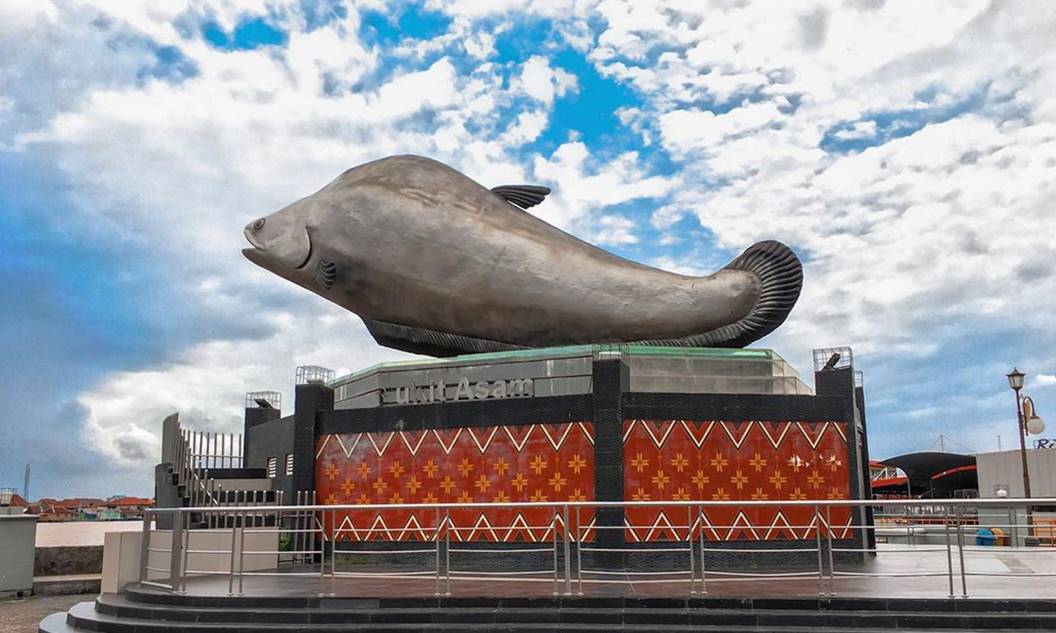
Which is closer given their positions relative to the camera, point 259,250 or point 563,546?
point 563,546

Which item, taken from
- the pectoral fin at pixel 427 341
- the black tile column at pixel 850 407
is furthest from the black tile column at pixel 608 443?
the black tile column at pixel 850 407

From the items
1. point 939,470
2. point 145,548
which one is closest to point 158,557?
point 145,548

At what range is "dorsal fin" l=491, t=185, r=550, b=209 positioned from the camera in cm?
1792

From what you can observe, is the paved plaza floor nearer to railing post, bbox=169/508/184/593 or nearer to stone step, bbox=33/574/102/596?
railing post, bbox=169/508/184/593

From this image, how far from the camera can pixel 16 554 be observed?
1656cm

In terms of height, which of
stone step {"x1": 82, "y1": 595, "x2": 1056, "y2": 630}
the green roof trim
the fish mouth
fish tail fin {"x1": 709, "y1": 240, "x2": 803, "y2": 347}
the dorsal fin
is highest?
the dorsal fin

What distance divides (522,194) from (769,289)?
506cm

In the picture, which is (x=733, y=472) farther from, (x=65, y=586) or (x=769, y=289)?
(x=65, y=586)

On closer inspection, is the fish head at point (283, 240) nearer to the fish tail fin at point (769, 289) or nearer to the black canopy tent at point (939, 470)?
the fish tail fin at point (769, 289)

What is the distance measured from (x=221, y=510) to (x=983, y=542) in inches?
769

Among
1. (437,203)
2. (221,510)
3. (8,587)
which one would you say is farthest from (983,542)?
(8,587)

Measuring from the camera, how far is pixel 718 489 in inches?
575

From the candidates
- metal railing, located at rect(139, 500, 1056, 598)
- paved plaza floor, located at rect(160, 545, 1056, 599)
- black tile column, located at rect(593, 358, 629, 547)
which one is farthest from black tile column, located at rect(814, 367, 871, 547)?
black tile column, located at rect(593, 358, 629, 547)

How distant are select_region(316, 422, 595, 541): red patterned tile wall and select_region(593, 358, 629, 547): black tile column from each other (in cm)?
25
